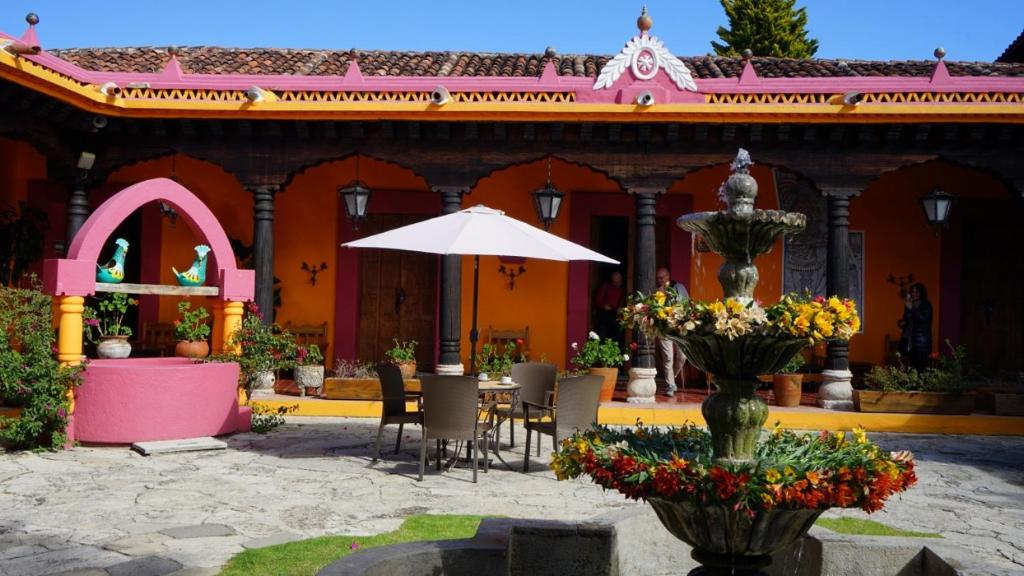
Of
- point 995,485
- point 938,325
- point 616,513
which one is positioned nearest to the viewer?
point 616,513

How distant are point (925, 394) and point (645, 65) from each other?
4687mm

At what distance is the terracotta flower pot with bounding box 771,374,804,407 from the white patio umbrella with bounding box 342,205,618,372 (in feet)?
12.4

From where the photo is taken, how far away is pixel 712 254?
12.8m

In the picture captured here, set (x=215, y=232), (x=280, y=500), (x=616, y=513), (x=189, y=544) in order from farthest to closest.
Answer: (x=215, y=232), (x=280, y=500), (x=189, y=544), (x=616, y=513)

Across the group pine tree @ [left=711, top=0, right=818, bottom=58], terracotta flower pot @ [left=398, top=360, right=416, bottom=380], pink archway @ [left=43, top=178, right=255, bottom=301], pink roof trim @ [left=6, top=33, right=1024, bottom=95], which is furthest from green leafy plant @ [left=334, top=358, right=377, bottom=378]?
pine tree @ [left=711, top=0, right=818, bottom=58]

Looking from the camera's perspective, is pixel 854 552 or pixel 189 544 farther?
pixel 189 544

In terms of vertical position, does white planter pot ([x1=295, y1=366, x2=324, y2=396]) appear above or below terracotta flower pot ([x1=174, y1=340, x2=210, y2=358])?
below

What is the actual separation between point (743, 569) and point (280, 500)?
348 cm

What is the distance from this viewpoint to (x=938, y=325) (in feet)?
41.5

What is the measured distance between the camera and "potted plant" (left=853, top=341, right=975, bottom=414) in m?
10.2

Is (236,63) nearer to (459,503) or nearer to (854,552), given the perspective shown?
(459,503)

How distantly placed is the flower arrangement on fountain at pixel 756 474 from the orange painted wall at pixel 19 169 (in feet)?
35.6

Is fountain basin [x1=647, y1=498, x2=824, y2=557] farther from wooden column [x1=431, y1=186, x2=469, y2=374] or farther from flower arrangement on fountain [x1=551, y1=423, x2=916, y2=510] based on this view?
wooden column [x1=431, y1=186, x2=469, y2=374]

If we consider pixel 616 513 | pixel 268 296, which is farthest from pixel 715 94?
pixel 616 513
